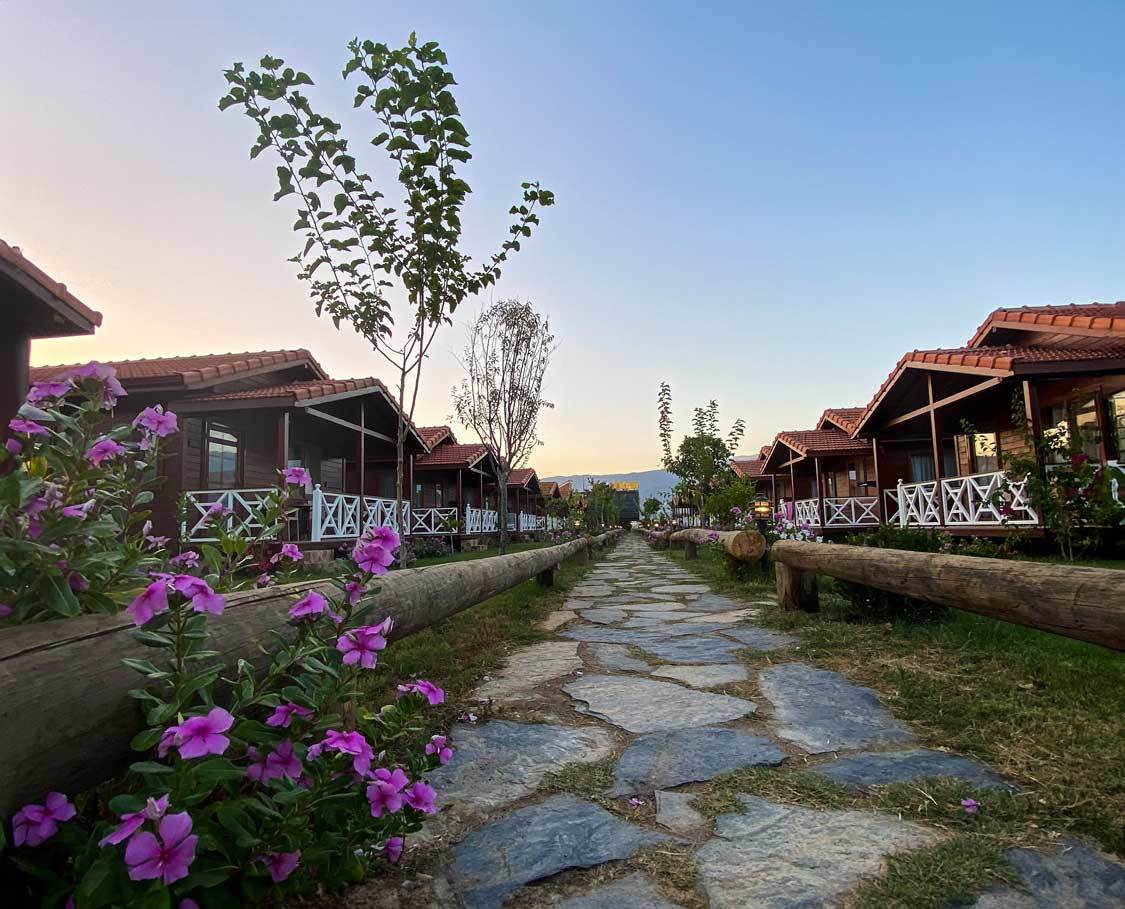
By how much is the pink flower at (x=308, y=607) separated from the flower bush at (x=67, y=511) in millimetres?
331

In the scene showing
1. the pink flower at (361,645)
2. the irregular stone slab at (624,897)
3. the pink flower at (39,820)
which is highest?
the pink flower at (361,645)

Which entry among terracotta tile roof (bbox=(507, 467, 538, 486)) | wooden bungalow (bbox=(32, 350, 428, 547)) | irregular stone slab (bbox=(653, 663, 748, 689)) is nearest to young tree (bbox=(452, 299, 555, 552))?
wooden bungalow (bbox=(32, 350, 428, 547))

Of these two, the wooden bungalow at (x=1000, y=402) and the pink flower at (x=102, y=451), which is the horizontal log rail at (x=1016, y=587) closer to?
the pink flower at (x=102, y=451)

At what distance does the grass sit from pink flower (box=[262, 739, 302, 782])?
121 cm

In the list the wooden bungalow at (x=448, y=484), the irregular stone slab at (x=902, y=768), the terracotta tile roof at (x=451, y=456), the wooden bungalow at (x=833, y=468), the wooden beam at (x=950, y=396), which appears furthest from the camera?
the terracotta tile roof at (x=451, y=456)

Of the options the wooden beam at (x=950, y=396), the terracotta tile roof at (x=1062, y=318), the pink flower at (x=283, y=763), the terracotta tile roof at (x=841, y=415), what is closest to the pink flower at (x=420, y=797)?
the pink flower at (x=283, y=763)

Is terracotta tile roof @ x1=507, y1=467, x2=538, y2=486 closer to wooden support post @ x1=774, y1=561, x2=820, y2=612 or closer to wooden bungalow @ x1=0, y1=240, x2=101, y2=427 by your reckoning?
wooden bungalow @ x1=0, y1=240, x2=101, y2=427

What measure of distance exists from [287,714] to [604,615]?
483 cm

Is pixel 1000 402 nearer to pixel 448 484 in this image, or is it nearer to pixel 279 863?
pixel 279 863

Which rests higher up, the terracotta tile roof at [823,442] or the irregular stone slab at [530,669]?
the terracotta tile roof at [823,442]

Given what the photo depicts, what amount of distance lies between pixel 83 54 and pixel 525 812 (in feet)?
25.2

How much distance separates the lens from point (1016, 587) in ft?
6.70

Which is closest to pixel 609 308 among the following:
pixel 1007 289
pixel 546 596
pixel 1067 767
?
pixel 546 596

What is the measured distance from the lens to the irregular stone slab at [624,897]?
136 cm
